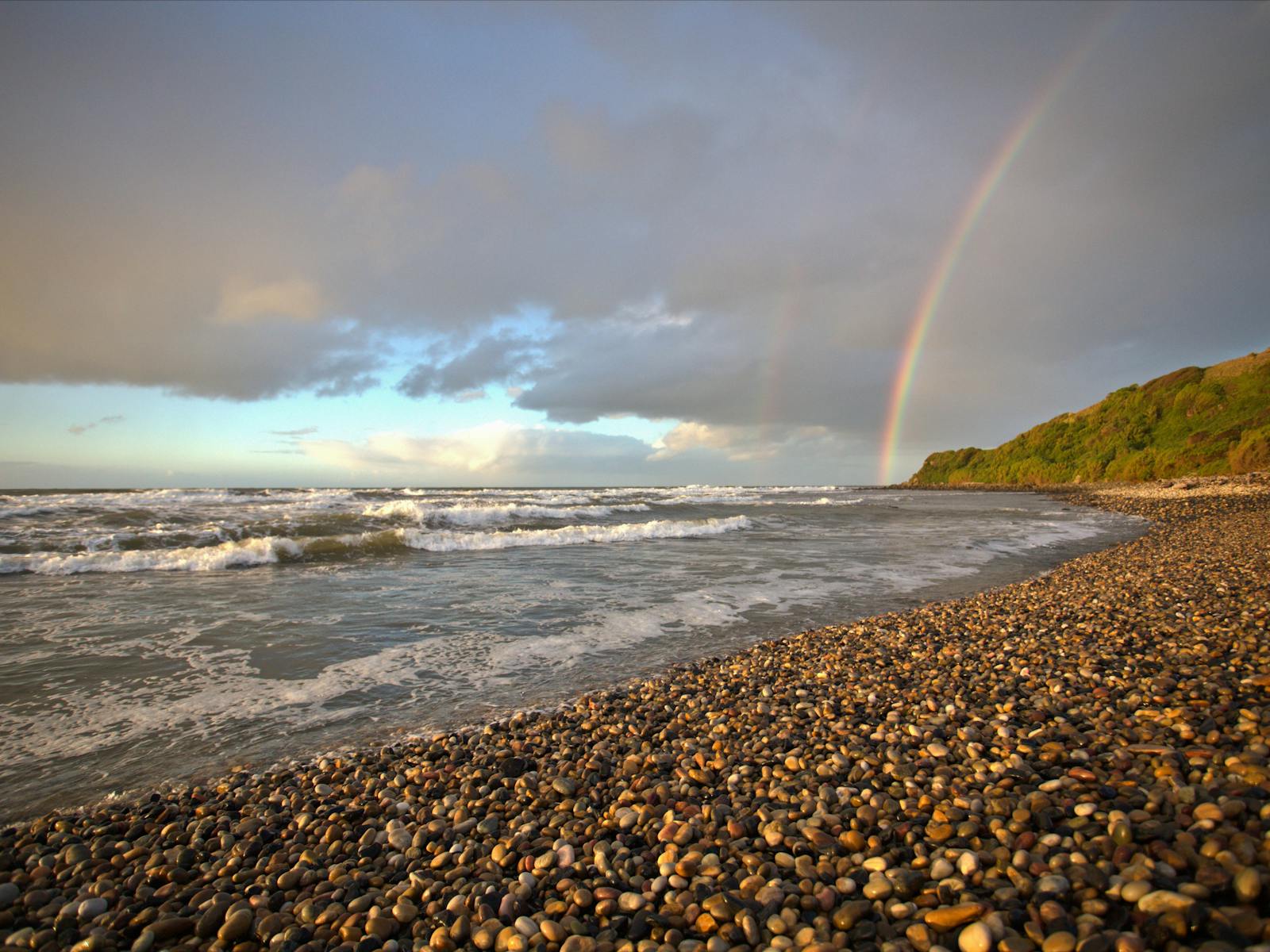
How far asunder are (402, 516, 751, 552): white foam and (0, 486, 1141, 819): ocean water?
6.0 inches

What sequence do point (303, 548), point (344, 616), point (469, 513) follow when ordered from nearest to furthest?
point (344, 616) < point (303, 548) < point (469, 513)

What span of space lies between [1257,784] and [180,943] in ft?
18.9

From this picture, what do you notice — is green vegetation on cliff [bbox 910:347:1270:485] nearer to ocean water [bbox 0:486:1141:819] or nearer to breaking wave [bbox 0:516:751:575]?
ocean water [bbox 0:486:1141:819]

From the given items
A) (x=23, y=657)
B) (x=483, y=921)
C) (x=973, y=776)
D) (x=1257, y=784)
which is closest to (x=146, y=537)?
(x=23, y=657)

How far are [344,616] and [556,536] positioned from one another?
13754mm

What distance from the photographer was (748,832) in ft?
11.5

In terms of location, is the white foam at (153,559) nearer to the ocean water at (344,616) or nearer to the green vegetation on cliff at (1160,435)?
the ocean water at (344,616)

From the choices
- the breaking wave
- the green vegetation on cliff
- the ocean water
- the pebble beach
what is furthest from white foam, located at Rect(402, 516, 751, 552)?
the green vegetation on cliff

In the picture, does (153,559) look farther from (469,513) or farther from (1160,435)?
(1160,435)

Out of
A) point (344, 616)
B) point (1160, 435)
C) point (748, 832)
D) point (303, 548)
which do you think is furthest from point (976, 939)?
point (1160, 435)

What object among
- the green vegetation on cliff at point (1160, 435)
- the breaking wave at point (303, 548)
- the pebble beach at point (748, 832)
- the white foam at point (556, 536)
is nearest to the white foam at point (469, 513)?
the breaking wave at point (303, 548)

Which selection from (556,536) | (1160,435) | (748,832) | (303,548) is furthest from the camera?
(1160,435)

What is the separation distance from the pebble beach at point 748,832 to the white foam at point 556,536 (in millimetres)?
16613

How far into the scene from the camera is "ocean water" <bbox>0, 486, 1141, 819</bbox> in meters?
5.79
